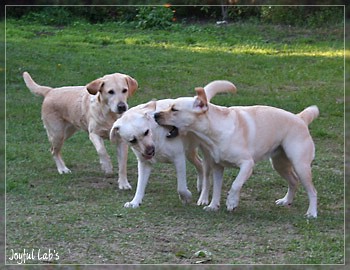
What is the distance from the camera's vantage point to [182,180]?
17.1ft

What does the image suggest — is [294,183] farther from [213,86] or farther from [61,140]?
[61,140]

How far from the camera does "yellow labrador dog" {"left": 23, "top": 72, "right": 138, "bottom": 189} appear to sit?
20.1 feet

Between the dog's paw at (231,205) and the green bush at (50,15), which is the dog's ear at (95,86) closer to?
the dog's paw at (231,205)

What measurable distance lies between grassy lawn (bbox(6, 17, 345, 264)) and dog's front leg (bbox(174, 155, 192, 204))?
8cm

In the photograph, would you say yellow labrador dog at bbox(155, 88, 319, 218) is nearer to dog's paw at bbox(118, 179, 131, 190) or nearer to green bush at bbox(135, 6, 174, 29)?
dog's paw at bbox(118, 179, 131, 190)

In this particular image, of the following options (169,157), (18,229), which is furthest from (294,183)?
(18,229)

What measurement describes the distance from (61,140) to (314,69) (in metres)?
4.17

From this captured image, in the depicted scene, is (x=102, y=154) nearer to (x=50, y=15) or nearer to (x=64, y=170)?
(x=64, y=170)

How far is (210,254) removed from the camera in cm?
288

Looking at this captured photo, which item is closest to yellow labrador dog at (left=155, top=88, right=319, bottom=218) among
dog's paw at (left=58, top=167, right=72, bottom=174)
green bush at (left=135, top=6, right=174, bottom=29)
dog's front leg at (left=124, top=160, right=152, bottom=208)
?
dog's front leg at (left=124, top=160, right=152, bottom=208)

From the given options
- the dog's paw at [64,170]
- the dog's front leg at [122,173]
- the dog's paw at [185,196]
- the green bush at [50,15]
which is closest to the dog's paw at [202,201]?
the dog's paw at [185,196]

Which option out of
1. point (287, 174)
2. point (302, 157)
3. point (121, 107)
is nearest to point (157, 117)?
point (302, 157)

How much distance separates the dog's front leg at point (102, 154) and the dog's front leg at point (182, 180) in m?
1.22

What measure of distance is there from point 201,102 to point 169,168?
2.15 m
